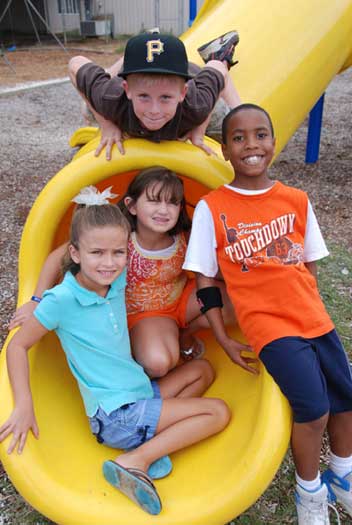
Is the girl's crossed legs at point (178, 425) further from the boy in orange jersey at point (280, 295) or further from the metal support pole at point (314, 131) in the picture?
the metal support pole at point (314, 131)

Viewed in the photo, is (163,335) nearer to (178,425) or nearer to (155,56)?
(178,425)

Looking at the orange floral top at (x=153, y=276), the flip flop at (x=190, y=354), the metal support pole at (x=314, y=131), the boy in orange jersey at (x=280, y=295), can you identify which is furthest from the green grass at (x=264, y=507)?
the metal support pole at (x=314, y=131)

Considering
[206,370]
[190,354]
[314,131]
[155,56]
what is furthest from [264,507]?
[314,131]

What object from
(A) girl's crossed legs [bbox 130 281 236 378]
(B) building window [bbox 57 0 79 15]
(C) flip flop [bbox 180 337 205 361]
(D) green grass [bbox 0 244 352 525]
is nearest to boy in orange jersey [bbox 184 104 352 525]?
(D) green grass [bbox 0 244 352 525]

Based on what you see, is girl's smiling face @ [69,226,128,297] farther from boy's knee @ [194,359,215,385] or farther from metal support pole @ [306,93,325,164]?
metal support pole @ [306,93,325,164]

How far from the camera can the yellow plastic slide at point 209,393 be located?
1.44 meters

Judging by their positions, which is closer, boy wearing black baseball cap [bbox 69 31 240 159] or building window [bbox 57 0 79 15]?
boy wearing black baseball cap [bbox 69 31 240 159]

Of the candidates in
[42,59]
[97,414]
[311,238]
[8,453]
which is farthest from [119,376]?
[42,59]

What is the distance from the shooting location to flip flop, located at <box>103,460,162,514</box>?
143 cm

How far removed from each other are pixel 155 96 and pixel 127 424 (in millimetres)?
1050

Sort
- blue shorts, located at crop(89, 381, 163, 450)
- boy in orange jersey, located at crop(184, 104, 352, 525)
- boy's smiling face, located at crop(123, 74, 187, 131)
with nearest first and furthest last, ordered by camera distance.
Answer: boy in orange jersey, located at crop(184, 104, 352, 525) < blue shorts, located at crop(89, 381, 163, 450) < boy's smiling face, located at crop(123, 74, 187, 131)

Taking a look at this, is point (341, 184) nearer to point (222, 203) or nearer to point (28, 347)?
point (222, 203)

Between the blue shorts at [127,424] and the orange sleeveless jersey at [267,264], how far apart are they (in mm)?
391

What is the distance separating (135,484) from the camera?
4.79 ft
